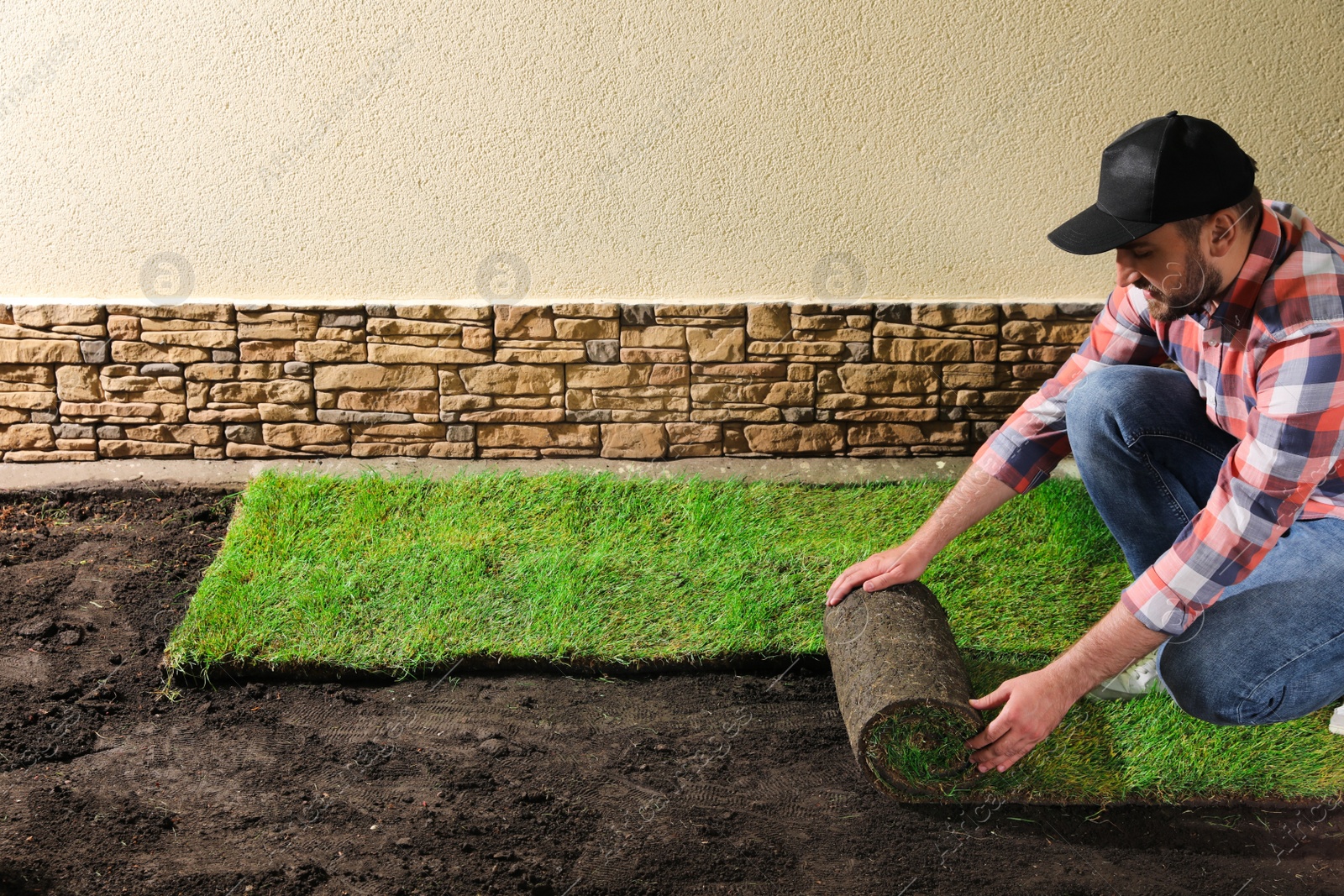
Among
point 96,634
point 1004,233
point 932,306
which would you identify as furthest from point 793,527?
point 96,634

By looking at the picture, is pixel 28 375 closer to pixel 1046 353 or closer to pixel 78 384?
pixel 78 384

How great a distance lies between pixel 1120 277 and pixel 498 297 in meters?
2.81

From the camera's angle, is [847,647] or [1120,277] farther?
[847,647]

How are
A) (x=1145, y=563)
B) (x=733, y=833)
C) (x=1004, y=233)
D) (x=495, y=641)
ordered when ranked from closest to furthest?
(x=733, y=833)
(x=1145, y=563)
(x=495, y=641)
(x=1004, y=233)

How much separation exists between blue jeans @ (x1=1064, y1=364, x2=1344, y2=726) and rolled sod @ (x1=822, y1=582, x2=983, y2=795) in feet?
2.03

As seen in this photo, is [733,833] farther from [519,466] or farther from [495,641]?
[519,466]

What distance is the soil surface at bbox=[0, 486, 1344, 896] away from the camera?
2.50 m

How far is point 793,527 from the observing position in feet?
13.6

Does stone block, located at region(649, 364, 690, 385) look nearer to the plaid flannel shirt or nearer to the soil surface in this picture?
the soil surface

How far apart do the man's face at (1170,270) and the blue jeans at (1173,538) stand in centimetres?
49

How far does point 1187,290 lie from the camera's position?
7.89 feet

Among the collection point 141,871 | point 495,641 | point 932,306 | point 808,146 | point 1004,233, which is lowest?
point 141,871

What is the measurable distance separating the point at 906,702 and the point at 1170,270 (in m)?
1.28

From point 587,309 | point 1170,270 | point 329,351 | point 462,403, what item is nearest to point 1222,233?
point 1170,270
